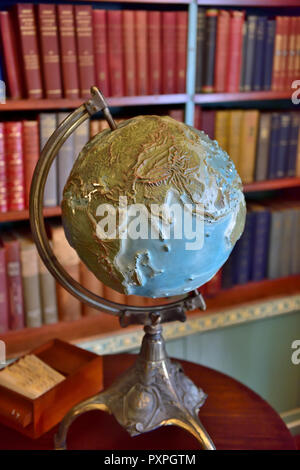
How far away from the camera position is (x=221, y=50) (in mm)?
1680

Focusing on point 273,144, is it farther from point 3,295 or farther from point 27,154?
point 3,295

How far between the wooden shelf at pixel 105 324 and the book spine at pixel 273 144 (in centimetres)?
47

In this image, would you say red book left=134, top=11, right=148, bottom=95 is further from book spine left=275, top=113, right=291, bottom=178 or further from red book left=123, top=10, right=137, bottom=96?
book spine left=275, top=113, right=291, bottom=178

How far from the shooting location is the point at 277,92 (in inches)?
70.6

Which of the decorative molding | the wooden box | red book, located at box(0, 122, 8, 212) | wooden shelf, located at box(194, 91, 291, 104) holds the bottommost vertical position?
the decorative molding

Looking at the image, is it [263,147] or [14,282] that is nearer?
[14,282]

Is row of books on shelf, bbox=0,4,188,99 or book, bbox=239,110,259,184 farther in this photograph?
book, bbox=239,110,259,184

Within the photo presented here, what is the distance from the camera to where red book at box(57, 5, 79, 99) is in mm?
1453

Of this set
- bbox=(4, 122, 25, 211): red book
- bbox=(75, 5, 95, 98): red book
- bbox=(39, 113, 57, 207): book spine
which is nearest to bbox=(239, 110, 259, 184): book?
bbox=(75, 5, 95, 98): red book

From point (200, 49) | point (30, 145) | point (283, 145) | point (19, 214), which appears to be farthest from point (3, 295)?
point (283, 145)

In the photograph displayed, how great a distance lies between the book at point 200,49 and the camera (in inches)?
64.5

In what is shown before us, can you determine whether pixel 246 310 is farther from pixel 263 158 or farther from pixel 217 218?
pixel 217 218

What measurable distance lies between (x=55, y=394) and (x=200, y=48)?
1.21 metres

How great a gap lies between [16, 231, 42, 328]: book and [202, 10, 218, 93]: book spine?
32.5 inches
